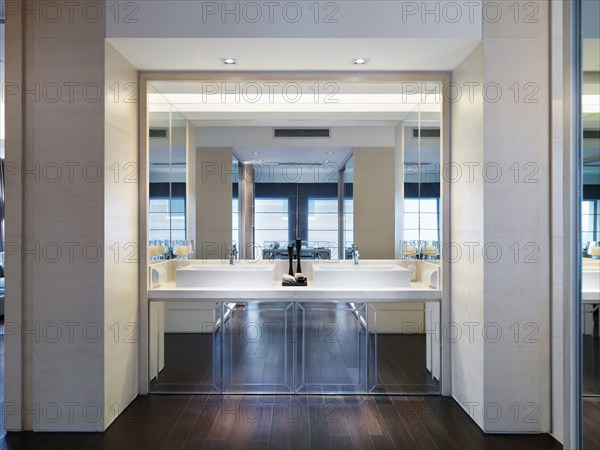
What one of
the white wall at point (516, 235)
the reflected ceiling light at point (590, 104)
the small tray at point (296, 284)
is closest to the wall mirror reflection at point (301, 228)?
the small tray at point (296, 284)

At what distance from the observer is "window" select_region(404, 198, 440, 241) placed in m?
3.22

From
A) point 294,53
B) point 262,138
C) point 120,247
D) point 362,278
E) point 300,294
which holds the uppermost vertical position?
point 294,53

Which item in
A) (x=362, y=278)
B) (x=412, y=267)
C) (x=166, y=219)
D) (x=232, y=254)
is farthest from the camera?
(x=232, y=254)

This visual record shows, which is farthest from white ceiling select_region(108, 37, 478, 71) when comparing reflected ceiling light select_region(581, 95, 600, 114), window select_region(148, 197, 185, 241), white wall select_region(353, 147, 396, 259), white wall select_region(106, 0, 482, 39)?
reflected ceiling light select_region(581, 95, 600, 114)

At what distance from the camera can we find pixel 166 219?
3.37 meters

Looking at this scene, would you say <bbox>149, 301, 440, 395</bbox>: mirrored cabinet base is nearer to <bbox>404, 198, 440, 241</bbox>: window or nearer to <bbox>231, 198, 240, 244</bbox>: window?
<bbox>404, 198, 440, 241</bbox>: window

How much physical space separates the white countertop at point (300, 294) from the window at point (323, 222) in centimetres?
55

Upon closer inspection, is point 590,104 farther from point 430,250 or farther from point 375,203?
point 375,203

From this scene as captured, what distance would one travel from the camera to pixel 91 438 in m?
2.52

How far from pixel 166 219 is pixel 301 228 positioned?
105 cm

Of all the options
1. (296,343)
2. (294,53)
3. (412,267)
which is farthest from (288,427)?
(294,53)

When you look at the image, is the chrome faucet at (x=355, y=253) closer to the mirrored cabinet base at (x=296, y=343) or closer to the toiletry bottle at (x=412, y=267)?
the toiletry bottle at (x=412, y=267)

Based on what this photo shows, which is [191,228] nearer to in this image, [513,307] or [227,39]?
[227,39]

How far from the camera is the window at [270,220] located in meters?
3.58
